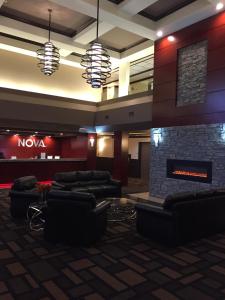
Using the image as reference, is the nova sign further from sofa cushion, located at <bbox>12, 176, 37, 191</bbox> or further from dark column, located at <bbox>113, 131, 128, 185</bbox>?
sofa cushion, located at <bbox>12, 176, 37, 191</bbox>

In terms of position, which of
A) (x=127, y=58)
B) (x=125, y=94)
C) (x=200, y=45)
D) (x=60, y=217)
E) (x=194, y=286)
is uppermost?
(x=127, y=58)

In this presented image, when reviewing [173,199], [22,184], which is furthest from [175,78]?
[22,184]

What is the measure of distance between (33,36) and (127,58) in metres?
3.78

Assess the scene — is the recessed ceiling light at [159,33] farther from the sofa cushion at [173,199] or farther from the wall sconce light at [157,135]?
the sofa cushion at [173,199]

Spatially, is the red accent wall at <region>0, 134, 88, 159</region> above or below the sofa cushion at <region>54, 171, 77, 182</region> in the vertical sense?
above

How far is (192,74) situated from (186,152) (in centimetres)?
232

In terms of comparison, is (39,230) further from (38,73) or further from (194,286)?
(38,73)

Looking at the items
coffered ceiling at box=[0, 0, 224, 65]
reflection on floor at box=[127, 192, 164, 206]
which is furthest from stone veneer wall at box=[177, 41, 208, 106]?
reflection on floor at box=[127, 192, 164, 206]

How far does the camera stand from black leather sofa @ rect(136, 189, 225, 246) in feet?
14.9

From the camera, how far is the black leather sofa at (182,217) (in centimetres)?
454

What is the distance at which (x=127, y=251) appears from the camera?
4.39m

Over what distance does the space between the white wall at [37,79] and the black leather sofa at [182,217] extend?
26.0ft

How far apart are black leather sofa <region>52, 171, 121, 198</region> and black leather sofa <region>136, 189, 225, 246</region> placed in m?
3.47

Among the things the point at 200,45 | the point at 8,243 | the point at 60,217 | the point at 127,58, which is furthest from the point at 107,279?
the point at 127,58
